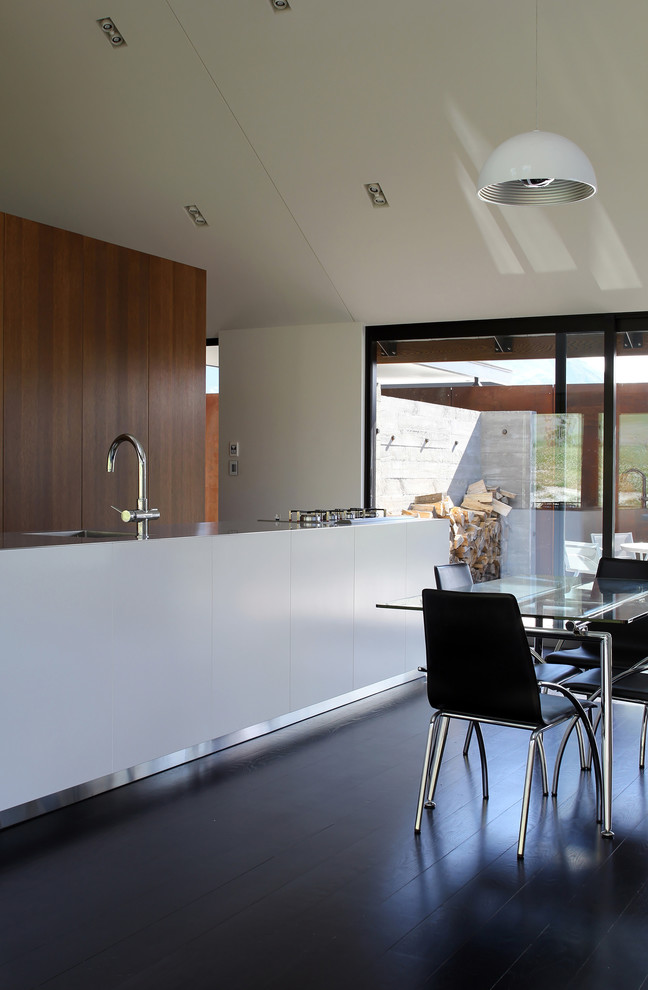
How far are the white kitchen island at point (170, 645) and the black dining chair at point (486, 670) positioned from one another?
39.8 inches

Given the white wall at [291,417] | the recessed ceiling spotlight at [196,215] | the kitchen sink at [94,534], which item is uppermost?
the recessed ceiling spotlight at [196,215]

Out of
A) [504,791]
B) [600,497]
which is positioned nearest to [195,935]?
[504,791]

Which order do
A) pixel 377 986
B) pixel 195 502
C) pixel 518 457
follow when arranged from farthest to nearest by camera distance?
pixel 518 457, pixel 195 502, pixel 377 986

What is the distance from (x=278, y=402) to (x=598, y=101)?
11.5 ft

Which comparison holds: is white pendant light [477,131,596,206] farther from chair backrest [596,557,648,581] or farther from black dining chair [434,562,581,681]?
chair backrest [596,557,648,581]

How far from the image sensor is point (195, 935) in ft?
7.70

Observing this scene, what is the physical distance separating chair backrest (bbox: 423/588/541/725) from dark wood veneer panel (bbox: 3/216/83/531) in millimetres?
2808

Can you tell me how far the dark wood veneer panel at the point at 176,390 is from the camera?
237 inches

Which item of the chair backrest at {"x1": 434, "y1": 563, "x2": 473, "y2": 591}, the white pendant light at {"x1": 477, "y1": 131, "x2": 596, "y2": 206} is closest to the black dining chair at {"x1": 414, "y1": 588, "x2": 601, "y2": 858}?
the chair backrest at {"x1": 434, "y1": 563, "x2": 473, "y2": 591}

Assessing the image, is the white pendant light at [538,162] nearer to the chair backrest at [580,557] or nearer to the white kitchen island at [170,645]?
the white kitchen island at [170,645]

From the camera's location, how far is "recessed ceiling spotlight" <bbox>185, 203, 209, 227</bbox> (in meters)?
6.16

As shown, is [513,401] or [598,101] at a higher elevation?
[598,101]

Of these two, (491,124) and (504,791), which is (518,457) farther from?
(504,791)

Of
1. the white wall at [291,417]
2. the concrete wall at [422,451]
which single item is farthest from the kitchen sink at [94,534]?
the concrete wall at [422,451]
